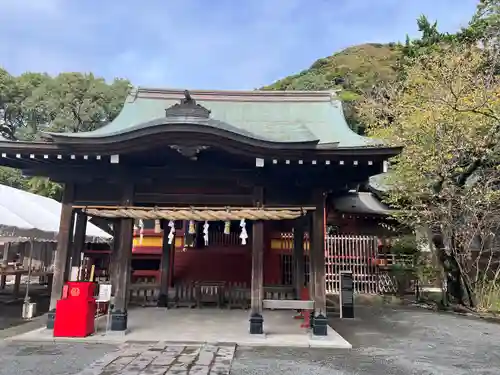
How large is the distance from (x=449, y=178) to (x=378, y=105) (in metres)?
4.60

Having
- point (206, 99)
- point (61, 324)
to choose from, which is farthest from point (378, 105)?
point (61, 324)

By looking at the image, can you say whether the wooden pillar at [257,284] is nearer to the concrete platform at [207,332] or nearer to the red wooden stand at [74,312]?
the concrete platform at [207,332]

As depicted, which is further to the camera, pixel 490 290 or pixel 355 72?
pixel 355 72

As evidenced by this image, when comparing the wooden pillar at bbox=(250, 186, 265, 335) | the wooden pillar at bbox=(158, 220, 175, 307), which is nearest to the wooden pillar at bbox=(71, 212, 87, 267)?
the wooden pillar at bbox=(158, 220, 175, 307)

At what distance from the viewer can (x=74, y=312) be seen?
6301mm

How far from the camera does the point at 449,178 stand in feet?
33.6

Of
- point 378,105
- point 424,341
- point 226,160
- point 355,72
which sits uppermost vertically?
point 355,72

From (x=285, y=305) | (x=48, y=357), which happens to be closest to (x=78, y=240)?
(x=48, y=357)

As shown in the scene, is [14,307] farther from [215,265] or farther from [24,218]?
[215,265]

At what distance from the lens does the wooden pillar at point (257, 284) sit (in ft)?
21.4

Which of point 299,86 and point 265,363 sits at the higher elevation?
point 299,86

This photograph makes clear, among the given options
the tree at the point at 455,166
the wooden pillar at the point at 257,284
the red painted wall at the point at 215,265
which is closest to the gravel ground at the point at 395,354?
the wooden pillar at the point at 257,284

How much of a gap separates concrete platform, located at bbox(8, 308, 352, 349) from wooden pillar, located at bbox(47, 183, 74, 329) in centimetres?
50

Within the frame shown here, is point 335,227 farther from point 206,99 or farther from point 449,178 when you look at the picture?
point 206,99
